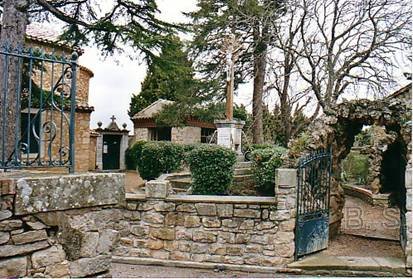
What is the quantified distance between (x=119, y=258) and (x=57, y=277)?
487 cm

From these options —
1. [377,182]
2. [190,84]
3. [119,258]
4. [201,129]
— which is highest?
[190,84]

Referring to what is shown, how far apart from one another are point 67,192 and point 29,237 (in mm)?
355

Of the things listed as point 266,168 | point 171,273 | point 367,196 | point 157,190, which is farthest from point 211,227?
point 367,196

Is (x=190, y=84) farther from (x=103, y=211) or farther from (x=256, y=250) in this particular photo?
(x=103, y=211)

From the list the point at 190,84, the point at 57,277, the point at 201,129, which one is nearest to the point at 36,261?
the point at 57,277

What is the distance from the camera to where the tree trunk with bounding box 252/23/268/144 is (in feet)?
46.6

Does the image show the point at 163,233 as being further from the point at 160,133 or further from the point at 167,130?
the point at 160,133

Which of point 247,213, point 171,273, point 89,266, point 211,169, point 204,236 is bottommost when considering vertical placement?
point 171,273

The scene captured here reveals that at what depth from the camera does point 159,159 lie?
34.0 feet

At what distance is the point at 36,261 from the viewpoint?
2500 mm

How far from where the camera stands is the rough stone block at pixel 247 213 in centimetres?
677

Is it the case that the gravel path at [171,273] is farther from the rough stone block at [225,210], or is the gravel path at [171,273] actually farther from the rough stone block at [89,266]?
the rough stone block at [89,266]

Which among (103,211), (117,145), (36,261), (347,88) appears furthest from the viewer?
(117,145)

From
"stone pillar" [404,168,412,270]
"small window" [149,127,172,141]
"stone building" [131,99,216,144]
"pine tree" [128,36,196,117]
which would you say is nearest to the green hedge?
"pine tree" [128,36,196,117]
